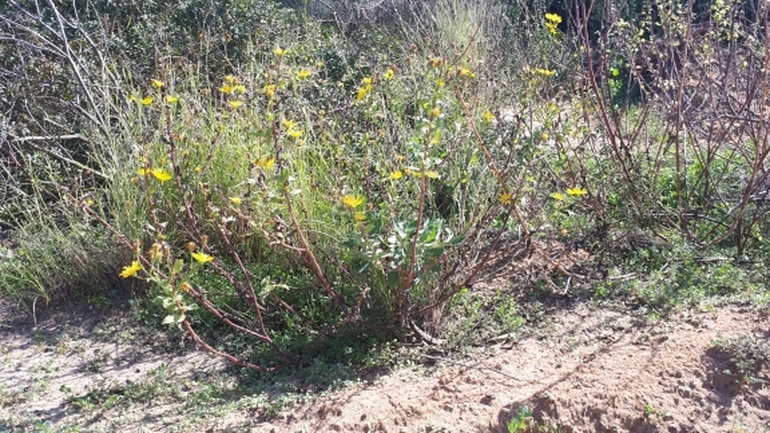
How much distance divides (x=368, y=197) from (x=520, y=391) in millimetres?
1309

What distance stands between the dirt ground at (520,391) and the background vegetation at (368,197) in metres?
0.27

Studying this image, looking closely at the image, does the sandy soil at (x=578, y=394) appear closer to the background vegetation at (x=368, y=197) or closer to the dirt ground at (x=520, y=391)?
the dirt ground at (x=520, y=391)

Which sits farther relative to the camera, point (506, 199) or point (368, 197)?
point (368, 197)

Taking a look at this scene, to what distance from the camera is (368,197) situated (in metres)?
4.19

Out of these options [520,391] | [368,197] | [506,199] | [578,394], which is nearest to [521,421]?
[520,391]

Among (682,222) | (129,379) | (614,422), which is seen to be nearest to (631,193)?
(682,222)

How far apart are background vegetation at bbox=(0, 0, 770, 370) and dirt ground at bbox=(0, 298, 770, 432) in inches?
10.5

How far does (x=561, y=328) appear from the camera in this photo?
402 cm

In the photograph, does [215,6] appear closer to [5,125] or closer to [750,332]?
[5,125]

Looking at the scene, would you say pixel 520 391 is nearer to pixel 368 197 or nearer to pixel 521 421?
pixel 521 421

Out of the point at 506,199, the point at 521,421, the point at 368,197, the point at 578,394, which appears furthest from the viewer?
the point at 368,197

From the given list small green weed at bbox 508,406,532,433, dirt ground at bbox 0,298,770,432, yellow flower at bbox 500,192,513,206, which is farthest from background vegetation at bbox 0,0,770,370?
small green weed at bbox 508,406,532,433

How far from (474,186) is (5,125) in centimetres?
321

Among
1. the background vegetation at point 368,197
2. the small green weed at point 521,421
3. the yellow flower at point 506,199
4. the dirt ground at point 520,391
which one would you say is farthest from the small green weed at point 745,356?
the yellow flower at point 506,199
